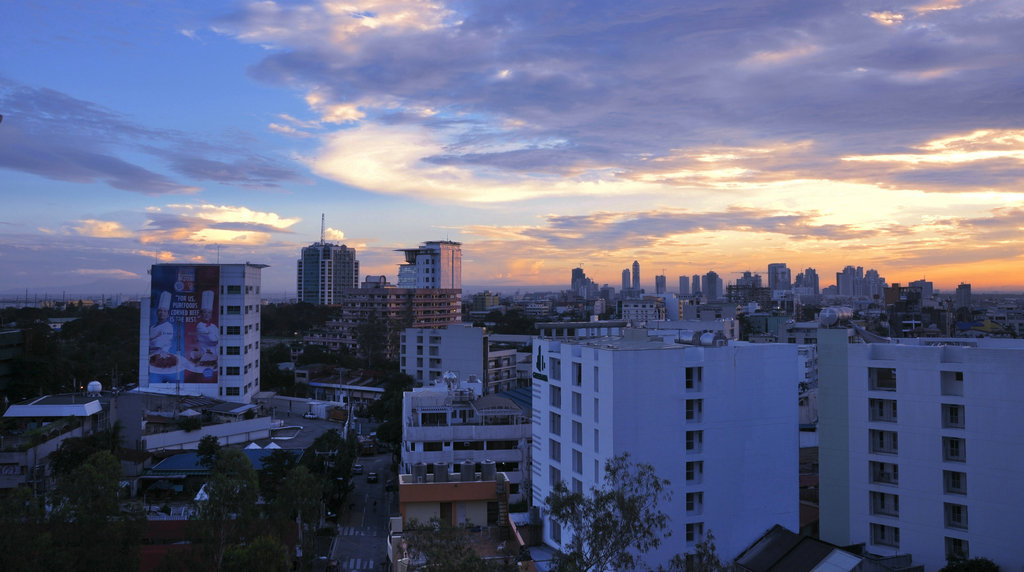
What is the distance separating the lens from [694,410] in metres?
15.8

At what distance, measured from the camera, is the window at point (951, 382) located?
45.4 feet

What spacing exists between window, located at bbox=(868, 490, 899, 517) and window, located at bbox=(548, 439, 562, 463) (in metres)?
6.61

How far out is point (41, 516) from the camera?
37.8 feet

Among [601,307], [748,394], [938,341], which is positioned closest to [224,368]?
[748,394]

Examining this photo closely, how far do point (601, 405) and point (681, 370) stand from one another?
6.07 feet

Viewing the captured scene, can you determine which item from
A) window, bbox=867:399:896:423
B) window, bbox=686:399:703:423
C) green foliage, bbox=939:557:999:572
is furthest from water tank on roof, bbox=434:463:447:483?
green foliage, bbox=939:557:999:572

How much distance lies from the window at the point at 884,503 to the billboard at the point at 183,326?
27814 millimetres

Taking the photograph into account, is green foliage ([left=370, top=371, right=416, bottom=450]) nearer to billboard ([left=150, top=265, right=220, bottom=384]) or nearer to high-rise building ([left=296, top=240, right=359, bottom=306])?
billboard ([left=150, top=265, right=220, bottom=384])

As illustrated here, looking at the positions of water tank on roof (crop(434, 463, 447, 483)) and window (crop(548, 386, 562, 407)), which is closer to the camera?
water tank on roof (crop(434, 463, 447, 483))

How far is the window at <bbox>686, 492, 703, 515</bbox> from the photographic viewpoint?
1535 cm

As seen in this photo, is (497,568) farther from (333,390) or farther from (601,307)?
(601,307)

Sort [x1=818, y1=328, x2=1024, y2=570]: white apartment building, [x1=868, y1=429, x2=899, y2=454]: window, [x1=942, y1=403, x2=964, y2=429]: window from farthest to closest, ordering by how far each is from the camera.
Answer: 1. [x1=868, y1=429, x2=899, y2=454]: window
2. [x1=942, y1=403, x2=964, y2=429]: window
3. [x1=818, y1=328, x2=1024, y2=570]: white apartment building

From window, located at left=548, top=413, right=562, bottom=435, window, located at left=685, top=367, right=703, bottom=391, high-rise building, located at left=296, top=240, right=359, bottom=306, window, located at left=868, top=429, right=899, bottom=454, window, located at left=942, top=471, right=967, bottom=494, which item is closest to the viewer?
window, located at left=942, top=471, right=967, bottom=494

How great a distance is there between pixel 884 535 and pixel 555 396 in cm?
747
